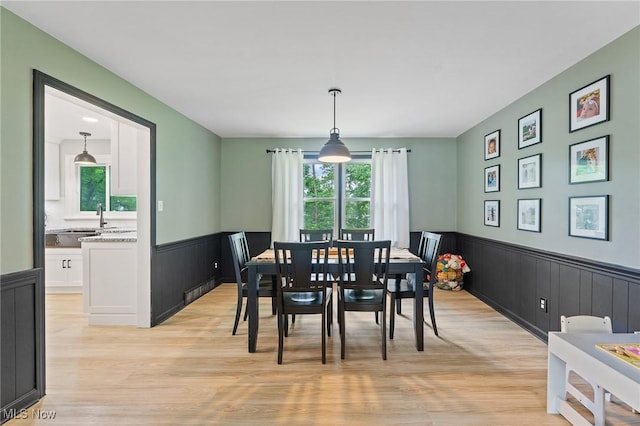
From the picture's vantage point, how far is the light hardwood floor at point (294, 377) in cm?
198

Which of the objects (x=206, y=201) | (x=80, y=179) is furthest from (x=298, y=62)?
(x=80, y=179)

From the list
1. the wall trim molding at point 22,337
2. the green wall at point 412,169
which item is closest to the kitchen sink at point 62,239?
the green wall at point 412,169

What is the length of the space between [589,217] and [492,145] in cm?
186

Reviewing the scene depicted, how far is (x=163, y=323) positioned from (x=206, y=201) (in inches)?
76.0

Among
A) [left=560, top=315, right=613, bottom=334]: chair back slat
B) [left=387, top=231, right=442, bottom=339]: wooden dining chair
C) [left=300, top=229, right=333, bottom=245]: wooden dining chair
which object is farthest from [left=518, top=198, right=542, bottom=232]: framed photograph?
[left=300, top=229, right=333, bottom=245]: wooden dining chair

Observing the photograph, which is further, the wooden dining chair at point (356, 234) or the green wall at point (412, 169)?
the green wall at point (412, 169)

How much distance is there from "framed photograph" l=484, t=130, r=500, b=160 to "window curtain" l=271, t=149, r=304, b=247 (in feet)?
8.86

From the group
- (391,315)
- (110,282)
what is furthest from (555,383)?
(110,282)

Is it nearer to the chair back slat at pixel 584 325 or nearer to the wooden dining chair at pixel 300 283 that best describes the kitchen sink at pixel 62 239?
the wooden dining chair at pixel 300 283

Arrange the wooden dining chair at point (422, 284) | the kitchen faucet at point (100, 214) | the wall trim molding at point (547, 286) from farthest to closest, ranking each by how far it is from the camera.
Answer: the kitchen faucet at point (100, 214) → the wooden dining chair at point (422, 284) → the wall trim molding at point (547, 286)

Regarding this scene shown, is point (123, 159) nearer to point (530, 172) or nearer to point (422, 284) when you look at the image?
point (422, 284)

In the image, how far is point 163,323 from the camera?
140 inches

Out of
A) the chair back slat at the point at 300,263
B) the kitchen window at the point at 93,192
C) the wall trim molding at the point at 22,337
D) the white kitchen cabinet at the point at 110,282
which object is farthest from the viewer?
the kitchen window at the point at 93,192

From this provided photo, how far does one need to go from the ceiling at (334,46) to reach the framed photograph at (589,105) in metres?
0.12
